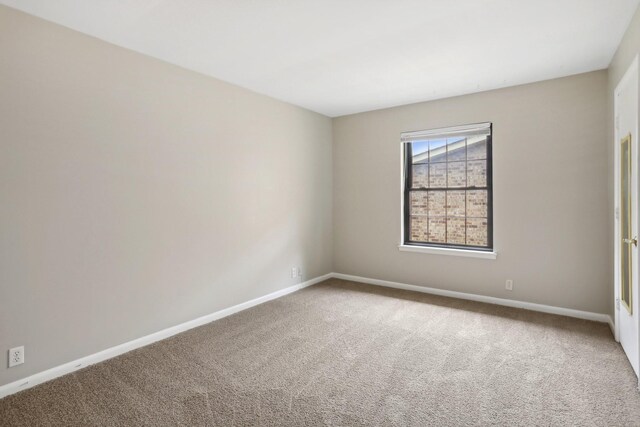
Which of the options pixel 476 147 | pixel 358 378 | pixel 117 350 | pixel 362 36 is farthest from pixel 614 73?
pixel 117 350

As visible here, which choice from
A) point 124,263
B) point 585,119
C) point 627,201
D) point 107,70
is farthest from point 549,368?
point 107,70

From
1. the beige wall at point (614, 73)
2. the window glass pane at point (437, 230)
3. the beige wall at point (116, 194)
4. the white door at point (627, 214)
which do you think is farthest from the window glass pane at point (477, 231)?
the beige wall at point (116, 194)

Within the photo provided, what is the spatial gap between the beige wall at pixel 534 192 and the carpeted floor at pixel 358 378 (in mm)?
507

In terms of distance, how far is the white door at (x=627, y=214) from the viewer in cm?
242

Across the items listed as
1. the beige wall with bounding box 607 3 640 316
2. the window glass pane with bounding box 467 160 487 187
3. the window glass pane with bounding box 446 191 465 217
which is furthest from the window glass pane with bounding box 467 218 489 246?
the beige wall with bounding box 607 3 640 316

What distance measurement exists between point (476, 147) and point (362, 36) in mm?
2319

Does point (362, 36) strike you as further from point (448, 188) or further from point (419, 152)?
point (448, 188)

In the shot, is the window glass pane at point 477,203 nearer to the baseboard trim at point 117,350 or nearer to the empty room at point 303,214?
the empty room at point 303,214

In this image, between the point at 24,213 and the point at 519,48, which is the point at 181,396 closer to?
the point at 24,213

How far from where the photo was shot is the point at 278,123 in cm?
443

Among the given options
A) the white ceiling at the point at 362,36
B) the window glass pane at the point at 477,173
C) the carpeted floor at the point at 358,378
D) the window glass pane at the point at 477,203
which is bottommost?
the carpeted floor at the point at 358,378

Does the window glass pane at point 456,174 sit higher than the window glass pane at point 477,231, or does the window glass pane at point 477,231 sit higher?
the window glass pane at point 456,174

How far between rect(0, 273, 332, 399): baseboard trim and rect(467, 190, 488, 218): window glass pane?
267 cm

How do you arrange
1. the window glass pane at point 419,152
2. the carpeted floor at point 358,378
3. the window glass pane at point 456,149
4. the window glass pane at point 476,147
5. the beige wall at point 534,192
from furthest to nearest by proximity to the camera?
the window glass pane at point 419,152
the window glass pane at point 456,149
the window glass pane at point 476,147
the beige wall at point 534,192
the carpeted floor at point 358,378
